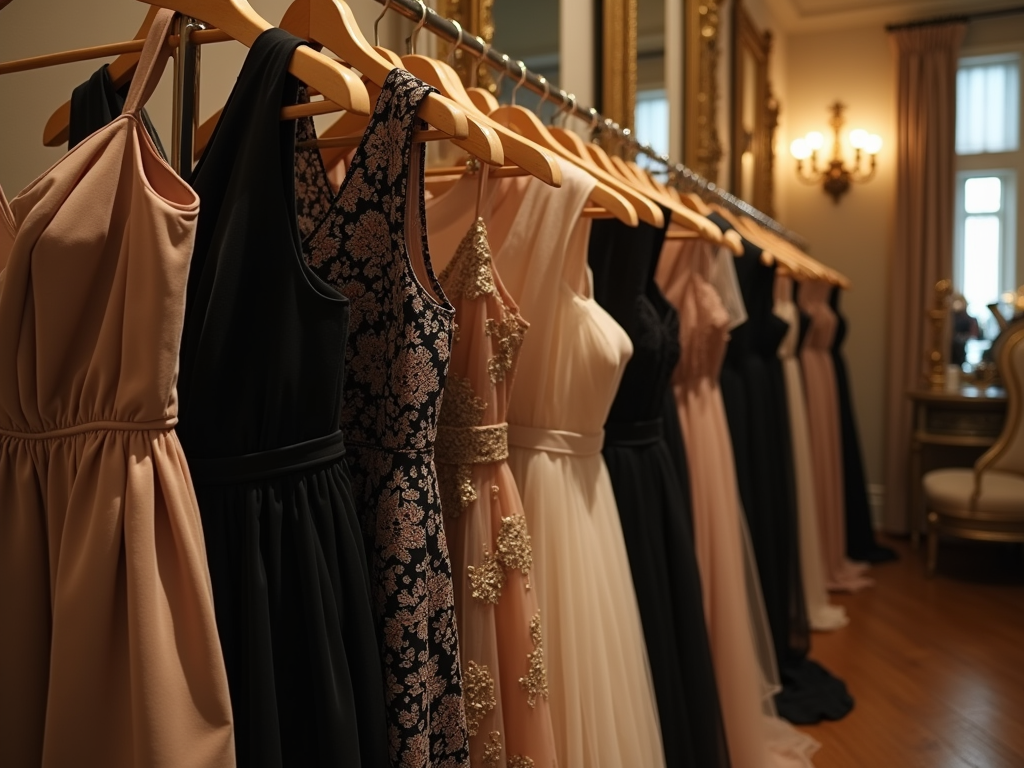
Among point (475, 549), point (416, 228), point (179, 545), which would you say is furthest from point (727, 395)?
point (179, 545)

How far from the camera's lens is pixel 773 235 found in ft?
13.9

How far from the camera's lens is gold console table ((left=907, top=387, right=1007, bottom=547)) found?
4.82 m

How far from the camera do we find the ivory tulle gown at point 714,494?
6.64 ft

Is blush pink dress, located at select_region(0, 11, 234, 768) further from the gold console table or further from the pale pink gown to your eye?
the gold console table

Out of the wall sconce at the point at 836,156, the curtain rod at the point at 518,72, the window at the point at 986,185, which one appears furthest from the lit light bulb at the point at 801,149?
the curtain rod at the point at 518,72

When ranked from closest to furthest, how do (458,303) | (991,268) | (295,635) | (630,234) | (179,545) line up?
(179,545) < (295,635) < (458,303) < (630,234) < (991,268)

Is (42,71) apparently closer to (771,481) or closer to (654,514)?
(654,514)

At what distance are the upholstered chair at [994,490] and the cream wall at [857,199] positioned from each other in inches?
51.6

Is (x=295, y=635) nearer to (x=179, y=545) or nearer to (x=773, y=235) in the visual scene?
(x=179, y=545)

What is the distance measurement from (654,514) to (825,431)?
271 cm

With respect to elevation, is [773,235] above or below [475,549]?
above

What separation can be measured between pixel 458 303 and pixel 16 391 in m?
0.56

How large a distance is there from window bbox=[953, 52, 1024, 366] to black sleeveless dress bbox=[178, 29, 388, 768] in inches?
220

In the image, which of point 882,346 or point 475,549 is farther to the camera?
point 882,346
